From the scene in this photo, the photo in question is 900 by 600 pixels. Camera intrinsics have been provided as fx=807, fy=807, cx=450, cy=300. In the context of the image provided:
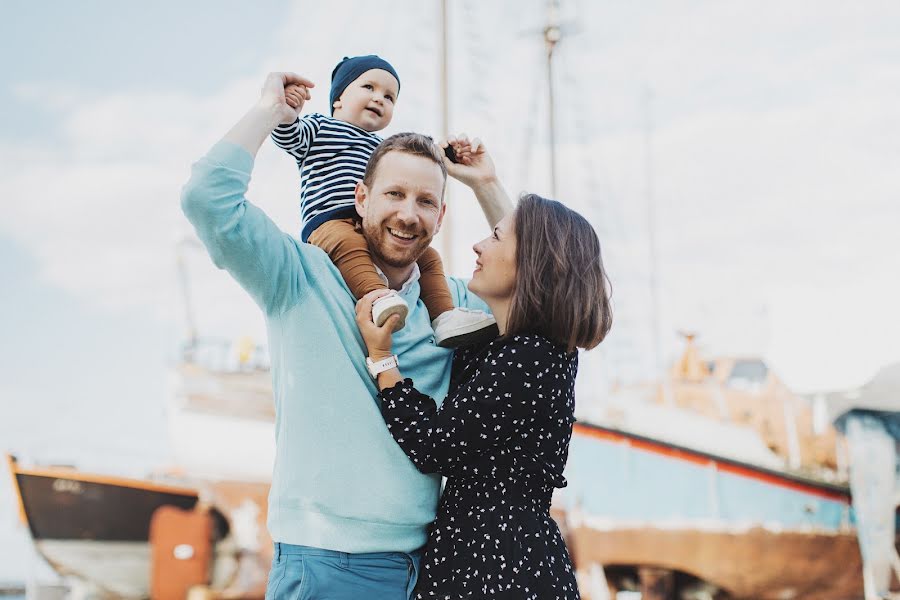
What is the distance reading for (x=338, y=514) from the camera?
1.34 m

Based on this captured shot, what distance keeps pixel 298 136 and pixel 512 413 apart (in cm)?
80

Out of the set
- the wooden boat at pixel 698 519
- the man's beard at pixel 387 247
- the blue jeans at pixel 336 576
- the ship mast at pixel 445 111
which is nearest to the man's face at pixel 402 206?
the man's beard at pixel 387 247

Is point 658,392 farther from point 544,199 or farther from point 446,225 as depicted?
point 544,199

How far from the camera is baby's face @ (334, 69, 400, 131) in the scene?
74.9 inches

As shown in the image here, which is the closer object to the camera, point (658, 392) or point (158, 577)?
point (158, 577)

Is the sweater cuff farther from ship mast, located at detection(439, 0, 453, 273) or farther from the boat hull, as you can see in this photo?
the boat hull

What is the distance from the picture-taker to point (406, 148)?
62.1 inches

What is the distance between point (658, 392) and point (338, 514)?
843cm

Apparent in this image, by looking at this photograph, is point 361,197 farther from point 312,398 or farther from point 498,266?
point 312,398

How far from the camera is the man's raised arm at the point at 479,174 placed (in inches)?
73.6

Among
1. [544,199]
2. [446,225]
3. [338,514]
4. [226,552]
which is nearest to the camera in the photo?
[338,514]

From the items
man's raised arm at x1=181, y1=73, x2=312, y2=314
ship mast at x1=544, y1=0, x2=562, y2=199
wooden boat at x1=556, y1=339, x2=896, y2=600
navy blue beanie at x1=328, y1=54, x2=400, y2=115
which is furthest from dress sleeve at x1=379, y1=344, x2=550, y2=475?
ship mast at x1=544, y1=0, x2=562, y2=199

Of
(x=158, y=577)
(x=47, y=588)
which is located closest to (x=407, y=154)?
(x=158, y=577)

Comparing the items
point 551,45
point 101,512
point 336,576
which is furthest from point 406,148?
point 551,45
